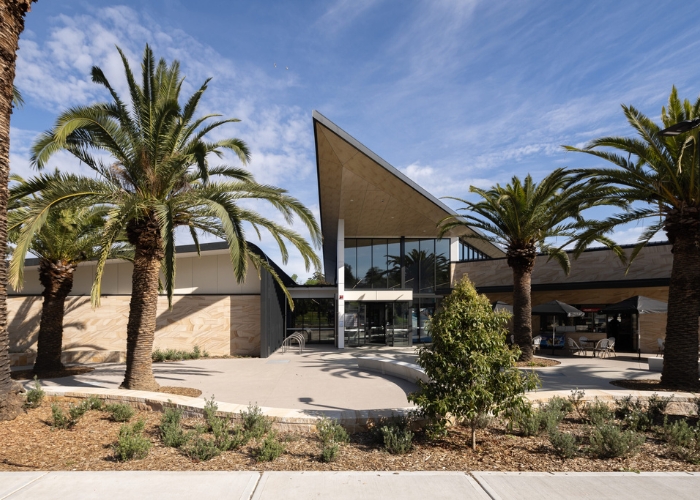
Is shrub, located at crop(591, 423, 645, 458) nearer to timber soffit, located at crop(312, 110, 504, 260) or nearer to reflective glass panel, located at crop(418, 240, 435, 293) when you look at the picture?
timber soffit, located at crop(312, 110, 504, 260)

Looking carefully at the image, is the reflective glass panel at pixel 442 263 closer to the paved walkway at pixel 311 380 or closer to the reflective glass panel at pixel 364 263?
the reflective glass panel at pixel 364 263

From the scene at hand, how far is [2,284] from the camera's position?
7.67 m

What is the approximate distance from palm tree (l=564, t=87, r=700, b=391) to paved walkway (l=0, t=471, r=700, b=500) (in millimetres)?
6618

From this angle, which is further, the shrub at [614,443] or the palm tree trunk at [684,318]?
the palm tree trunk at [684,318]

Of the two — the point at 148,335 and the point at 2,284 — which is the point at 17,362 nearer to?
the point at 148,335

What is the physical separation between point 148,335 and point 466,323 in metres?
7.64

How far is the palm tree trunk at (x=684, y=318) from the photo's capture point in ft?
34.9

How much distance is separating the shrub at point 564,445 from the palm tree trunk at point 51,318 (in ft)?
49.1

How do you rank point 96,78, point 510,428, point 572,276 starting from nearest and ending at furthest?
point 510,428, point 96,78, point 572,276

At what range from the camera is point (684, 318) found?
10.9 m

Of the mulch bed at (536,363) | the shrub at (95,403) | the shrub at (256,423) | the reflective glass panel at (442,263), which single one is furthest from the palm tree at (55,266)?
the reflective glass panel at (442,263)

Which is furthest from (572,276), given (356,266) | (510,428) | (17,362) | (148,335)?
(17,362)

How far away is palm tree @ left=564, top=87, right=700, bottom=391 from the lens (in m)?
10.7

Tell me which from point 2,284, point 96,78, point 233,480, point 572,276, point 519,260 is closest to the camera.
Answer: point 233,480
